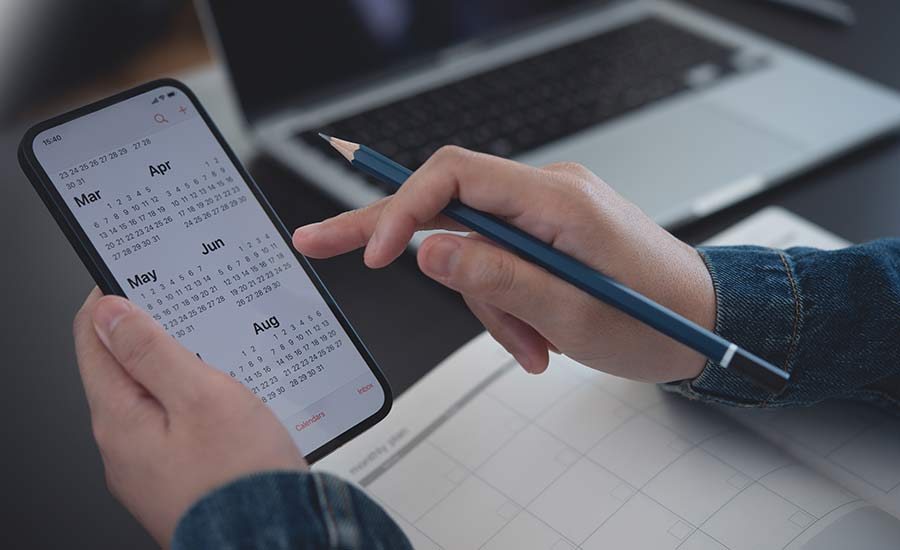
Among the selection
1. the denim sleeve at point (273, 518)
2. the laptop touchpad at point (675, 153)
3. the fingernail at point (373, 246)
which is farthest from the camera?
the laptop touchpad at point (675, 153)

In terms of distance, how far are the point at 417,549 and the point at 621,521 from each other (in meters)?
0.11

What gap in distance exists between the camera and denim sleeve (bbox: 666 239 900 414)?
1.59 ft

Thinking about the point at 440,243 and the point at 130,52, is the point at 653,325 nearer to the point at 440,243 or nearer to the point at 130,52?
the point at 440,243

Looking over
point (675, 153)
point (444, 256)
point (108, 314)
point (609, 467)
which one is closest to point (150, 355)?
point (108, 314)

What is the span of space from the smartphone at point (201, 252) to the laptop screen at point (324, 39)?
0.26 m

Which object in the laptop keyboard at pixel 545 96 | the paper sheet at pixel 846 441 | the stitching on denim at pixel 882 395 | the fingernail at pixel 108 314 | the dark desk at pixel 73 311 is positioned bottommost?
the paper sheet at pixel 846 441

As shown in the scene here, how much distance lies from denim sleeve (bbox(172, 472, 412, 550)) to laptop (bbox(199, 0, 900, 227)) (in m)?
0.37

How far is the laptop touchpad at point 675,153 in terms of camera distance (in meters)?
0.70

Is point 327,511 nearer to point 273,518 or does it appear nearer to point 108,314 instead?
point 273,518

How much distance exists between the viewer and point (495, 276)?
42cm

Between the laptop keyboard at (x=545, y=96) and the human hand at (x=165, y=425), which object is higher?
the human hand at (x=165, y=425)

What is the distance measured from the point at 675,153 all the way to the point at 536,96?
0.15 m

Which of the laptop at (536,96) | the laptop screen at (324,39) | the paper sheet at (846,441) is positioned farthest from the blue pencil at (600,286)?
the laptop screen at (324,39)

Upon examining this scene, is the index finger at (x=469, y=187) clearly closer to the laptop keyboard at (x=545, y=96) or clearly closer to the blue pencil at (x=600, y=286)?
the blue pencil at (x=600, y=286)
